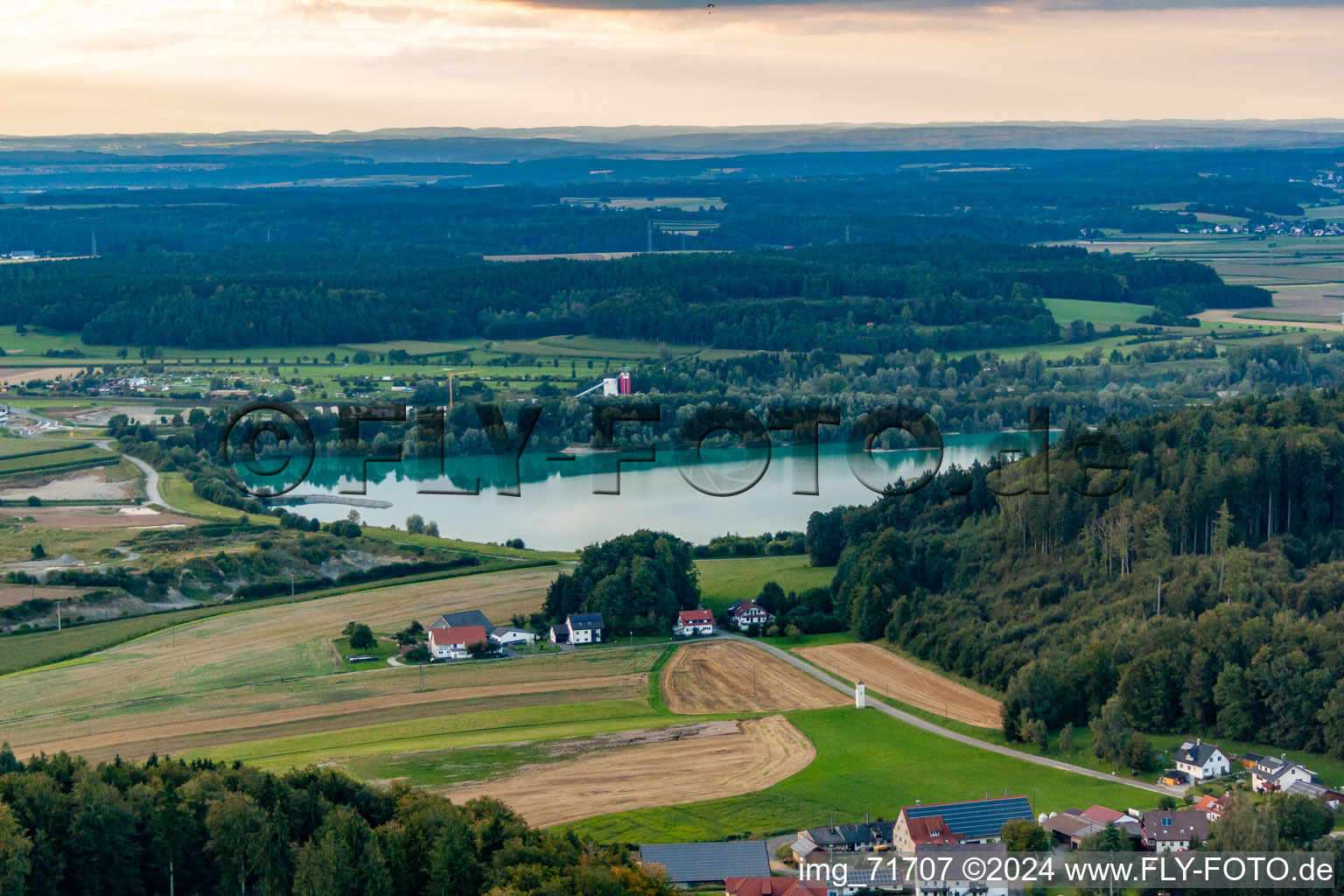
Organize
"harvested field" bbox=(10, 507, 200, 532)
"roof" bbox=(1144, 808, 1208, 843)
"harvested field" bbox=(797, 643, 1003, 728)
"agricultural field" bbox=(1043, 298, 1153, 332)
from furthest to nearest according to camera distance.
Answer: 1. "agricultural field" bbox=(1043, 298, 1153, 332)
2. "harvested field" bbox=(10, 507, 200, 532)
3. "harvested field" bbox=(797, 643, 1003, 728)
4. "roof" bbox=(1144, 808, 1208, 843)

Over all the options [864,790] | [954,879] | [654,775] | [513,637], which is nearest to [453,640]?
[513,637]

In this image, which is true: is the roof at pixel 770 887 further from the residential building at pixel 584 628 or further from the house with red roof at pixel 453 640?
the residential building at pixel 584 628

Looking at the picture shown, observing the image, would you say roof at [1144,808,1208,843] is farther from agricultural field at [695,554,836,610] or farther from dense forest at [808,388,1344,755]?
agricultural field at [695,554,836,610]

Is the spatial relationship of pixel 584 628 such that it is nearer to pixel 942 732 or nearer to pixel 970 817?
pixel 942 732

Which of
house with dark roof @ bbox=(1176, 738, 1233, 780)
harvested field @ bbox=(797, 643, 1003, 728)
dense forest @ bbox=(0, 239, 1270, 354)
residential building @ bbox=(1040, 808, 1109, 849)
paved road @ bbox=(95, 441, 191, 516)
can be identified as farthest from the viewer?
dense forest @ bbox=(0, 239, 1270, 354)

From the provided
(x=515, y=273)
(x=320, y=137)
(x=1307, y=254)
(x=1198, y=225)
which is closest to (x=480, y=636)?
(x=515, y=273)

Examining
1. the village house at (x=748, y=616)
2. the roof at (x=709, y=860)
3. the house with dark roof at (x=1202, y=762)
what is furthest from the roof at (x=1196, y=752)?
the village house at (x=748, y=616)

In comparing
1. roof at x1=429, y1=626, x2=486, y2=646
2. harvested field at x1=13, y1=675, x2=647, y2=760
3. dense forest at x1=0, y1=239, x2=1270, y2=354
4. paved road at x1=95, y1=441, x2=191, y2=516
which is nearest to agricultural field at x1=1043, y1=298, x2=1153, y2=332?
dense forest at x1=0, y1=239, x2=1270, y2=354

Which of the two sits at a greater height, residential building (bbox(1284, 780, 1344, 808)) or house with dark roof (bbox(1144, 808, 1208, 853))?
house with dark roof (bbox(1144, 808, 1208, 853))
